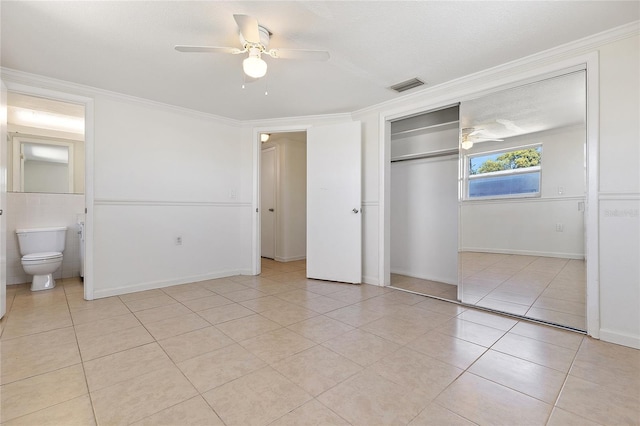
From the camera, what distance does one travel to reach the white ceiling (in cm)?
176

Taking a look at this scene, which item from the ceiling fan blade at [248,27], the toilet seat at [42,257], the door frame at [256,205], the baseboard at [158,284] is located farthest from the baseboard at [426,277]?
the toilet seat at [42,257]

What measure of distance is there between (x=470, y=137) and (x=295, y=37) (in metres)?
1.89

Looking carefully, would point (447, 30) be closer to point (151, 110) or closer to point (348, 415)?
point (348, 415)

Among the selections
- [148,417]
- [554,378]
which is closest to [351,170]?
[554,378]

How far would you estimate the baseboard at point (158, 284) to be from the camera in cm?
302

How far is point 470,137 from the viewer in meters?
2.77

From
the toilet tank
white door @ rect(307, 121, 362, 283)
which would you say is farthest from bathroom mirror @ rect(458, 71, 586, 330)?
the toilet tank

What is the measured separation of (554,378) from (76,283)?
4.86 m

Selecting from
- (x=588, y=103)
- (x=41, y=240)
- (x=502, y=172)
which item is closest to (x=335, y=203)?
(x=502, y=172)

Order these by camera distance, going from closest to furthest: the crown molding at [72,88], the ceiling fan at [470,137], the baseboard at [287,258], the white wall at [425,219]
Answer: the crown molding at [72,88] < the ceiling fan at [470,137] < the white wall at [425,219] < the baseboard at [287,258]

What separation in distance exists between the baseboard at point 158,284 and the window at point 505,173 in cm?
313

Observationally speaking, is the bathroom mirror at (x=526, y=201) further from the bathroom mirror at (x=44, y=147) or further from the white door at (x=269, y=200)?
the bathroom mirror at (x=44, y=147)

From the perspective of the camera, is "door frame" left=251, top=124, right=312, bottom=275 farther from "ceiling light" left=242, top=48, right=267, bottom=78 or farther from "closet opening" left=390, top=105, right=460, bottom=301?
"ceiling light" left=242, top=48, right=267, bottom=78

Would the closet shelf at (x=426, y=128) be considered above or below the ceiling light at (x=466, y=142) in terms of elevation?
above
